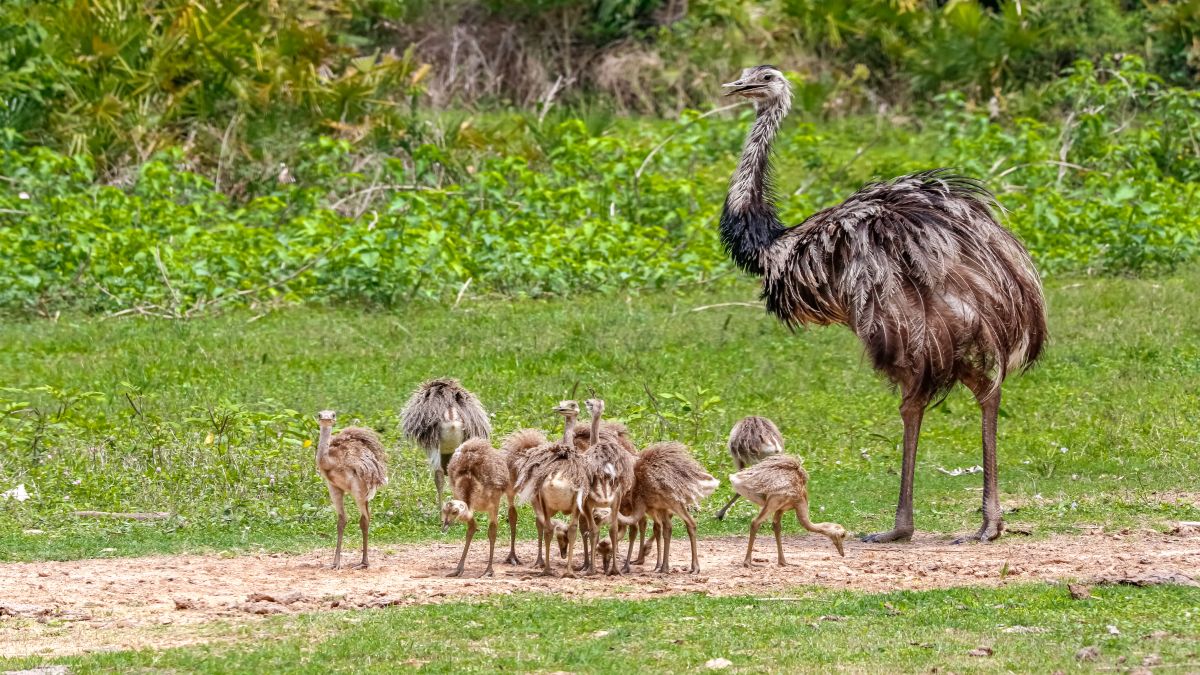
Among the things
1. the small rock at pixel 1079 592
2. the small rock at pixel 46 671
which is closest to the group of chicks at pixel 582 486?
the small rock at pixel 1079 592

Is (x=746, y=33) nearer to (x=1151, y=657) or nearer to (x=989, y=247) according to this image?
(x=989, y=247)

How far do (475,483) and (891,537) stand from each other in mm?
2712

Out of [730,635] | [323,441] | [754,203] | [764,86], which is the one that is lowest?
[730,635]

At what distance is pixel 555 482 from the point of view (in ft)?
28.6

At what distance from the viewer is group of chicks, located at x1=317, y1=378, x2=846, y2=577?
8.77 meters

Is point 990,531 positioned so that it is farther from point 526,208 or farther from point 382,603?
point 526,208

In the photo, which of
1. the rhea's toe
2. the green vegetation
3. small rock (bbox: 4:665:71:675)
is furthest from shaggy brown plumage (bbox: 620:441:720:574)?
the green vegetation

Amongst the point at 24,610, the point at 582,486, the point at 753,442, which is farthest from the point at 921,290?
the point at 24,610

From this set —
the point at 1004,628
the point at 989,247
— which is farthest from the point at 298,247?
the point at 1004,628

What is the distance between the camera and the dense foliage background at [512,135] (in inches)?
696

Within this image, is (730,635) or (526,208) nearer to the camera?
(730,635)

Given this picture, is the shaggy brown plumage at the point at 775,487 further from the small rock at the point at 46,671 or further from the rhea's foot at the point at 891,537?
the small rock at the point at 46,671

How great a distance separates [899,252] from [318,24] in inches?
576

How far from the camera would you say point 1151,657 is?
6.98 metres
